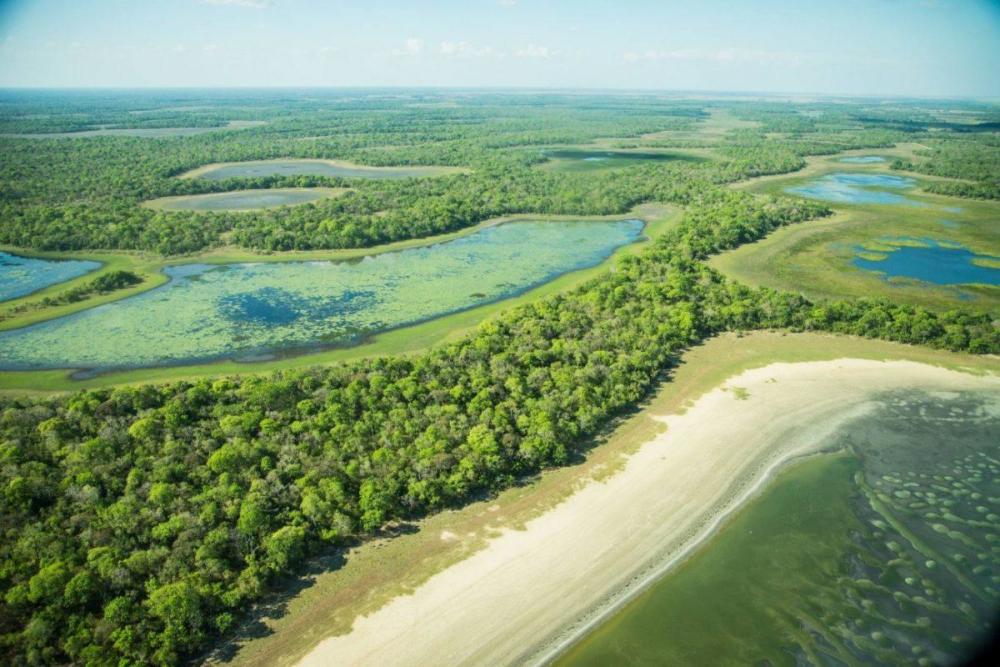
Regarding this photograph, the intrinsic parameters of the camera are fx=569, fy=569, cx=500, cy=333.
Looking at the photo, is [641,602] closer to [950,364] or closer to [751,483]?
[751,483]

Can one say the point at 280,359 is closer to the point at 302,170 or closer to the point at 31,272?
the point at 31,272

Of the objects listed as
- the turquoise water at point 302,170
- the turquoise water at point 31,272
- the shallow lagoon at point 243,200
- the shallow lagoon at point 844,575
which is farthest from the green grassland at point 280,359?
the turquoise water at point 302,170

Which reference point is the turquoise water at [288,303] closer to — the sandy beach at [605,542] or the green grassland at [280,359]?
the green grassland at [280,359]

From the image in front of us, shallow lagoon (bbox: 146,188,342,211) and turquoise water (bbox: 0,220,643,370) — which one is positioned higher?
shallow lagoon (bbox: 146,188,342,211)

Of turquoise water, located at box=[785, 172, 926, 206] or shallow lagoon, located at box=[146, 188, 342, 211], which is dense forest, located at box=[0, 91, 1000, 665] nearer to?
turquoise water, located at box=[785, 172, 926, 206]

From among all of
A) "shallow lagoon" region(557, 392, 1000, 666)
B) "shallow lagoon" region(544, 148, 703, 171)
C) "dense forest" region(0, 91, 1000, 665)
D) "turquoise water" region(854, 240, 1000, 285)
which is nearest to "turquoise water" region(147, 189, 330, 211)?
"shallow lagoon" region(544, 148, 703, 171)
